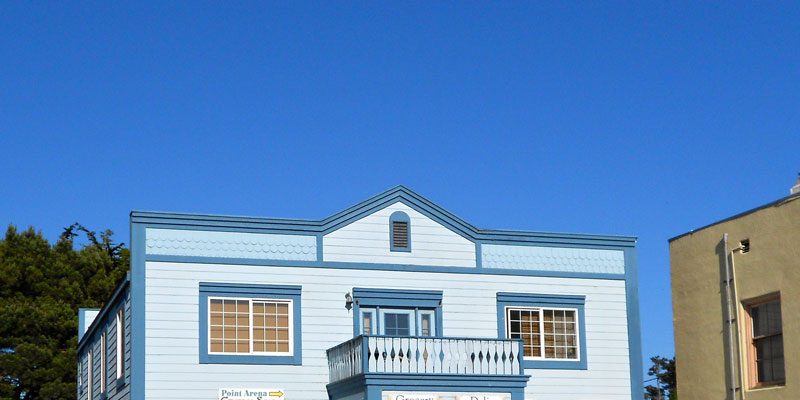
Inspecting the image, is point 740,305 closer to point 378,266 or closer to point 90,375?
point 378,266

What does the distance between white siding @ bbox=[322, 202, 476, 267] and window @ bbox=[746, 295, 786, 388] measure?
817 centimetres

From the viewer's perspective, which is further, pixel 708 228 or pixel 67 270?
pixel 67 270

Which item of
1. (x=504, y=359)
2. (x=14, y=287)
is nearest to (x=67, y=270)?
(x=14, y=287)

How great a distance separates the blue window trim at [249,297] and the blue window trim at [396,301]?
1.42 m

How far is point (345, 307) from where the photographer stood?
26625 mm

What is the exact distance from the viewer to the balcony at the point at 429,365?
2362 cm

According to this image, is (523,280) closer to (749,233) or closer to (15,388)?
(749,233)

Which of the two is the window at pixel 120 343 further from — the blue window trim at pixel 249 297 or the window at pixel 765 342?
the window at pixel 765 342

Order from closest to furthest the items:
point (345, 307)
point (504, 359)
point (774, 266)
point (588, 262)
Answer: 1. point (774, 266)
2. point (504, 359)
3. point (345, 307)
4. point (588, 262)

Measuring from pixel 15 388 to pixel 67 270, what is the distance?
6117mm

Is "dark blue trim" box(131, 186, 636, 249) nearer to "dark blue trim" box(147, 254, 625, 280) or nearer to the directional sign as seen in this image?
"dark blue trim" box(147, 254, 625, 280)

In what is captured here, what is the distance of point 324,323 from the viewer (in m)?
26.3

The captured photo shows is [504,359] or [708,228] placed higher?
[708,228]

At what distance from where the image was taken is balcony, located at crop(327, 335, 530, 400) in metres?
23.6
